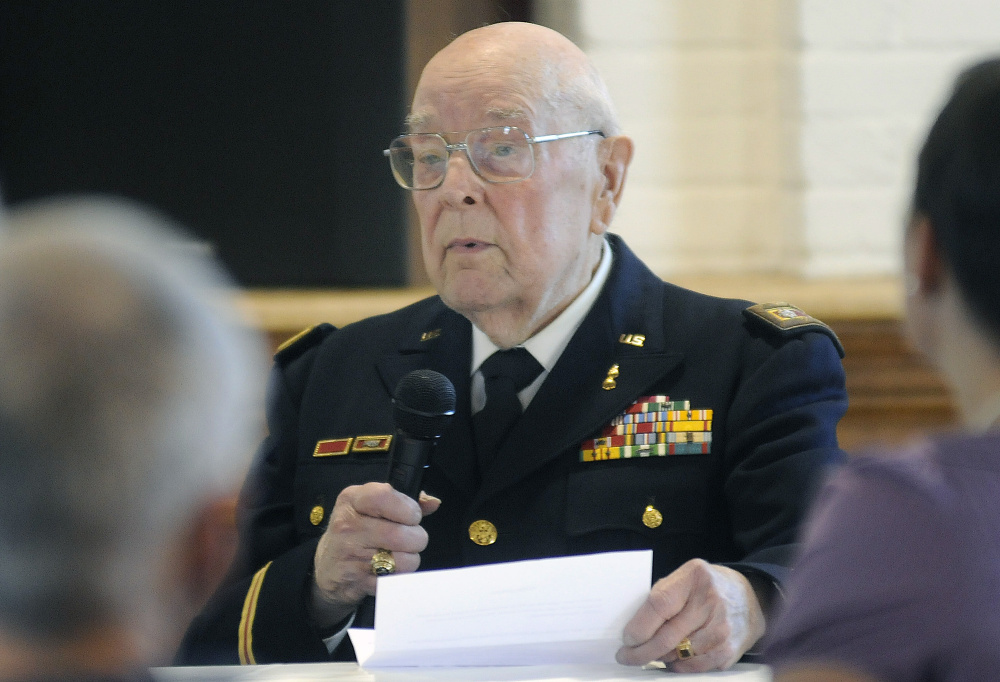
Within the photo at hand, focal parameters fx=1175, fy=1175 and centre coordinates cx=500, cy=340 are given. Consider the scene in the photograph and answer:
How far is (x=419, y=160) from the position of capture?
67.7 inches

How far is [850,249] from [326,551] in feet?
4.30

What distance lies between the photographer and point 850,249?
230 cm

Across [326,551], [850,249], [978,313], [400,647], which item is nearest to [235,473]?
[978,313]

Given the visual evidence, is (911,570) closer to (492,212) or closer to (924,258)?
(924,258)

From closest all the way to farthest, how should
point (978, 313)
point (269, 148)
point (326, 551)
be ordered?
point (978, 313), point (326, 551), point (269, 148)

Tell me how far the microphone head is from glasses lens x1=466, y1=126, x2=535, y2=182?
0.44 metres

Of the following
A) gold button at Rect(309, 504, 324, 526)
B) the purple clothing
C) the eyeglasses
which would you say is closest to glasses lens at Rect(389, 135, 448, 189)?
the eyeglasses

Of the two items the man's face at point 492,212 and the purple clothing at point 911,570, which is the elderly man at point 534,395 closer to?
the man's face at point 492,212

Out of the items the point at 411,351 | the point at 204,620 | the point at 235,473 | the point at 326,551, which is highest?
the point at 235,473

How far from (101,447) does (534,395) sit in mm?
1124

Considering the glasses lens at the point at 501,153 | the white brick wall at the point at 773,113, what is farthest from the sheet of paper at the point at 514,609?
the white brick wall at the point at 773,113

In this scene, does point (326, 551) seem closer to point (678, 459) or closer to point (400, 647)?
point (400, 647)

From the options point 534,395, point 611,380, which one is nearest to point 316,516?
point 534,395

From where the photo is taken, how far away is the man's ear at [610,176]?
5.80 feet
